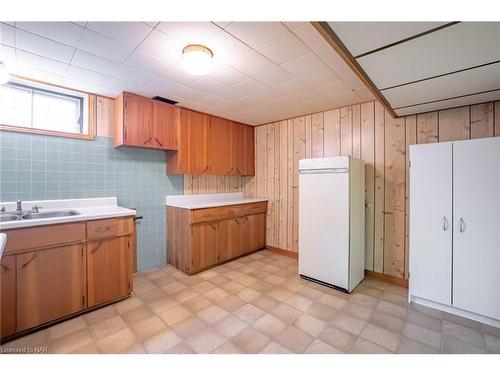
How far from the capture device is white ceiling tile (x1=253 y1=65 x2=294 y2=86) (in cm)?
207

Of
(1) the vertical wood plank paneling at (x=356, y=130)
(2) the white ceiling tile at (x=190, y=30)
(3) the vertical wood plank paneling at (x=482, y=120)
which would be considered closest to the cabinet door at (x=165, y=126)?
(2) the white ceiling tile at (x=190, y=30)

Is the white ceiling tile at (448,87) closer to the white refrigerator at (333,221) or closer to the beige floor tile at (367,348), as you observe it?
the white refrigerator at (333,221)

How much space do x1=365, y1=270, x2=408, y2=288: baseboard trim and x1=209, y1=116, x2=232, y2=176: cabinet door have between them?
252cm

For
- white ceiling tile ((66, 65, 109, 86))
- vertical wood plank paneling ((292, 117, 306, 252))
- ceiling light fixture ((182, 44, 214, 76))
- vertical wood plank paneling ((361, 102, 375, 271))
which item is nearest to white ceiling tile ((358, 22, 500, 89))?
ceiling light fixture ((182, 44, 214, 76))

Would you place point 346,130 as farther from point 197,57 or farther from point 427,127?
point 197,57

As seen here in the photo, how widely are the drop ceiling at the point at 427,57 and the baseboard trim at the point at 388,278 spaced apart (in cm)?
202

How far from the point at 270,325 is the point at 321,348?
1.43ft

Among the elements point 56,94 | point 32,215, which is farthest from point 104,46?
point 32,215

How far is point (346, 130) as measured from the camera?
120 inches

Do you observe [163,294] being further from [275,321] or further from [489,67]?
[489,67]

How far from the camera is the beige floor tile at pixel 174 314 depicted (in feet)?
6.34
